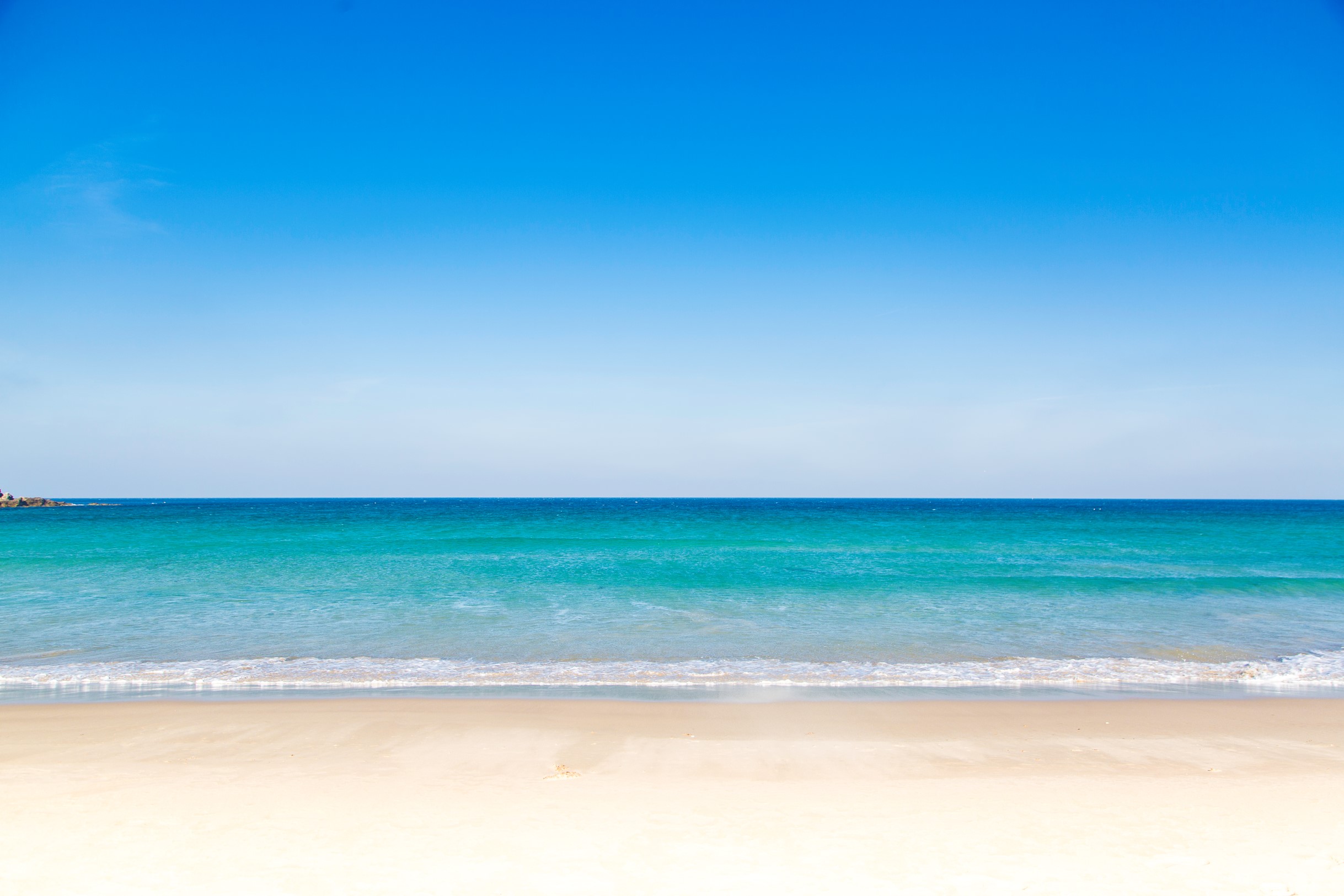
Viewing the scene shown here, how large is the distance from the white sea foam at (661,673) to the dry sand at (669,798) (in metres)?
1.23

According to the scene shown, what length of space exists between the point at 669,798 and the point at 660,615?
31.8 ft

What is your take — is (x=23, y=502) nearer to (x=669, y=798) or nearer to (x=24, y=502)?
(x=24, y=502)

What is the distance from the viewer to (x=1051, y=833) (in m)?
5.33

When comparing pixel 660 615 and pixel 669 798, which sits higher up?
pixel 669 798

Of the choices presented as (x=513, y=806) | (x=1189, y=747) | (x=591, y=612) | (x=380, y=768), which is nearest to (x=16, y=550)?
(x=591, y=612)

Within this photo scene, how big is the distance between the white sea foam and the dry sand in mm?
1225

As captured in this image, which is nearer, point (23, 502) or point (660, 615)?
point (660, 615)

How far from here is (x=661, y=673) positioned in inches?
431

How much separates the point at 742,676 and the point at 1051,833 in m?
5.78

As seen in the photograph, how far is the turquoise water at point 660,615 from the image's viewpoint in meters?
11.0

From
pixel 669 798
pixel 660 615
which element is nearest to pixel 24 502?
pixel 660 615

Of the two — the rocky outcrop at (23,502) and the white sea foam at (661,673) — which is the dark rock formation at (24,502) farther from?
the white sea foam at (661,673)

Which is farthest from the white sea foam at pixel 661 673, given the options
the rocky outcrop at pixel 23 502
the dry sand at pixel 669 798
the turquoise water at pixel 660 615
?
the rocky outcrop at pixel 23 502

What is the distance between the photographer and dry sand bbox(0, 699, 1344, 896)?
15.5 ft
